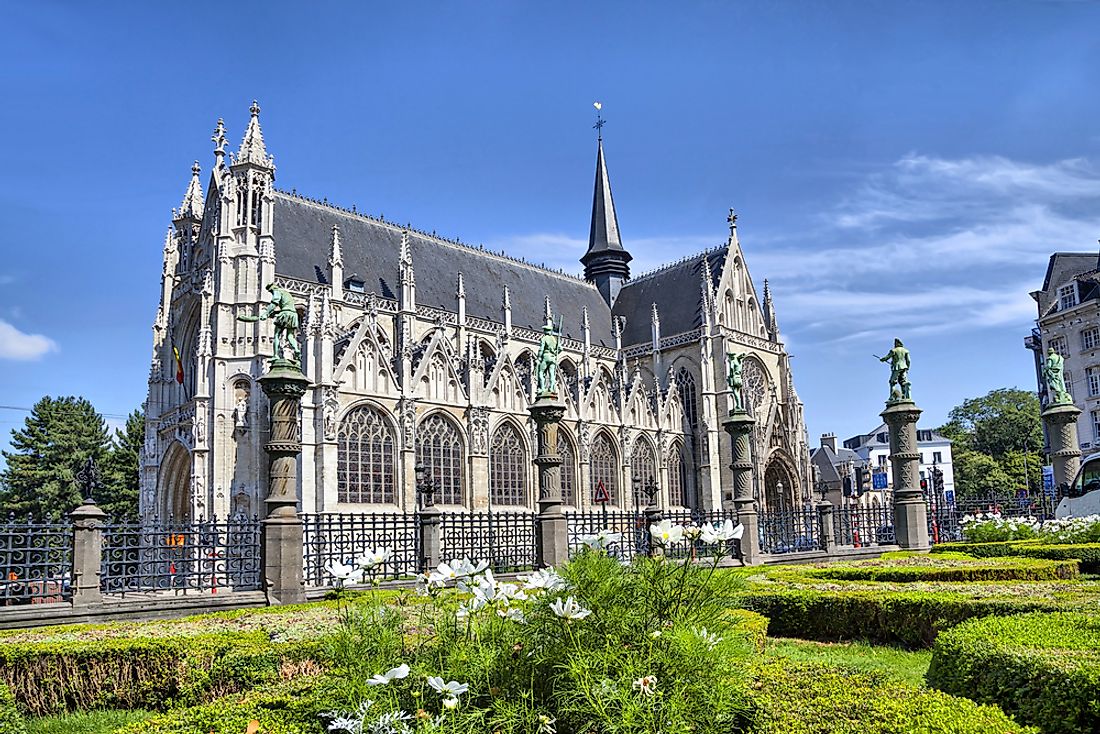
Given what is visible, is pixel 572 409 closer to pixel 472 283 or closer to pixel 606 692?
pixel 472 283

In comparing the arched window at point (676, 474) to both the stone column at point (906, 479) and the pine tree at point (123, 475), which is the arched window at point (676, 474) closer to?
the stone column at point (906, 479)

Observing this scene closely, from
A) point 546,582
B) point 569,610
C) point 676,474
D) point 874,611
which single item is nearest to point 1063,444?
point 874,611

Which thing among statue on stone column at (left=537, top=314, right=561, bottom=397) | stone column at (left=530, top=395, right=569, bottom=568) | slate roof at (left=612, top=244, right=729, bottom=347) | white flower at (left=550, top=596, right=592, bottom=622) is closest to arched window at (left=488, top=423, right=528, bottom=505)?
slate roof at (left=612, top=244, right=729, bottom=347)

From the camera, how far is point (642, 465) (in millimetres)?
43688

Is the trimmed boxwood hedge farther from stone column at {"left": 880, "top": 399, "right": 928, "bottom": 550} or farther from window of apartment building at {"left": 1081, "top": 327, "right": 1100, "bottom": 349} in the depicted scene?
window of apartment building at {"left": 1081, "top": 327, "right": 1100, "bottom": 349}

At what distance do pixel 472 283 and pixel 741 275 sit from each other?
55.7 feet

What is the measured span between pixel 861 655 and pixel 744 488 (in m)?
11.0

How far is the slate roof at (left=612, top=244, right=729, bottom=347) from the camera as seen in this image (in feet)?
163

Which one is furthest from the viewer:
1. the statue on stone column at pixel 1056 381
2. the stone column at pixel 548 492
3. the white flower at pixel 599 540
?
the statue on stone column at pixel 1056 381

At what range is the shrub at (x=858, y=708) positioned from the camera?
4236 millimetres

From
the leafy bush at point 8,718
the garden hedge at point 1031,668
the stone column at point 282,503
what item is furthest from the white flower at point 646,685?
the stone column at point 282,503

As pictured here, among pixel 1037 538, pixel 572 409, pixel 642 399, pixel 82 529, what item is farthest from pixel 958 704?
pixel 642 399

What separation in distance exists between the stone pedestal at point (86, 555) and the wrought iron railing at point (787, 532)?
15380 mm

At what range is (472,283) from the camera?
4441 cm
